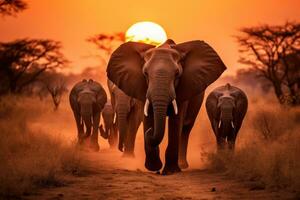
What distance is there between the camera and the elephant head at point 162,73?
8.70 m

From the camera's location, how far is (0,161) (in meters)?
8.78

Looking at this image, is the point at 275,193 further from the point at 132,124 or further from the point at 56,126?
the point at 56,126

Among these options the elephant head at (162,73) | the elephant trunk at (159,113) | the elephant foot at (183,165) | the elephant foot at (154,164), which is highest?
the elephant head at (162,73)

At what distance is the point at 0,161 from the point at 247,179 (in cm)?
347

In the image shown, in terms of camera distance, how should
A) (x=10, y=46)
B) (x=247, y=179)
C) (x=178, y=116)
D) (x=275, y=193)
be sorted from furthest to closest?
1. (x=10, y=46)
2. (x=178, y=116)
3. (x=247, y=179)
4. (x=275, y=193)

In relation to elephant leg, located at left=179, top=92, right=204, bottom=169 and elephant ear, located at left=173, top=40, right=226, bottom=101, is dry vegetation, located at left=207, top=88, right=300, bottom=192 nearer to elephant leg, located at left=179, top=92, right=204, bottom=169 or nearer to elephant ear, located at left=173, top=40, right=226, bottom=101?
elephant leg, located at left=179, top=92, right=204, bottom=169

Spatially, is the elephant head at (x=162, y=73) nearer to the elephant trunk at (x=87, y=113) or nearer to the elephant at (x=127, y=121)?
the elephant at (x=127, y=121)

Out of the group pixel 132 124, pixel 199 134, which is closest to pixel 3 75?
pixel 199 134

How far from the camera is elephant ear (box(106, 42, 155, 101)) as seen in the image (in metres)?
9.55

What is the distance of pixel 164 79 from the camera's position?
8711 millimetres

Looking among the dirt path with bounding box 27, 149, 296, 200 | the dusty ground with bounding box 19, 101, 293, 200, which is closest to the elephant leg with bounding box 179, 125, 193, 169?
the dusty ground with bounding box 19, 101, 293, 200

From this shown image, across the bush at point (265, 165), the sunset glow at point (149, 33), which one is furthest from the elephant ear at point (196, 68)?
the sunset glow at point (149, 33)

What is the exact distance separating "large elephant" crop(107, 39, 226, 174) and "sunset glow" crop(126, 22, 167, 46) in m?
15.4

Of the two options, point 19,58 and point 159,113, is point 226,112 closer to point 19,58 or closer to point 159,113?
point 159,113
